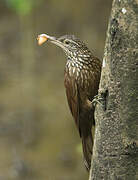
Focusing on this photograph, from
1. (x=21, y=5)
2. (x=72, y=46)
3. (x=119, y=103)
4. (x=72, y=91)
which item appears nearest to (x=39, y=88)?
(x=21, y=5)

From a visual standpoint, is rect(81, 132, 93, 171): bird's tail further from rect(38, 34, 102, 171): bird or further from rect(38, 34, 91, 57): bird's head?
rect(38, 34, 91, 57): bird's head

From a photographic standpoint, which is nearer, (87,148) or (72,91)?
(72,91)

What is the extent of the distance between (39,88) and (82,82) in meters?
4.04

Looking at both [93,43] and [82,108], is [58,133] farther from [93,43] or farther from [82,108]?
[82,108]

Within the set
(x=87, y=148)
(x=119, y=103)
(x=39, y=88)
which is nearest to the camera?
(x=119, y=103)

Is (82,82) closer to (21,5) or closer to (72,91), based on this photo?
(72,91)

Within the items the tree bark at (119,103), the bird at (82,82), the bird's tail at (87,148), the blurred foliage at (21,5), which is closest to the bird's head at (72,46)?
the bird at (82,82)

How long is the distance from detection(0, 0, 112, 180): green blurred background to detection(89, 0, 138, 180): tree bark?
3.05 m

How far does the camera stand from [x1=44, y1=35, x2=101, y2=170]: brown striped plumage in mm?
3889

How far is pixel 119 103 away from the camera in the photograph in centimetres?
278

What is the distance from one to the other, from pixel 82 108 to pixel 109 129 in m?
1.13

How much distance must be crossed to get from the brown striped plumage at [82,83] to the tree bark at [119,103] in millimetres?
898

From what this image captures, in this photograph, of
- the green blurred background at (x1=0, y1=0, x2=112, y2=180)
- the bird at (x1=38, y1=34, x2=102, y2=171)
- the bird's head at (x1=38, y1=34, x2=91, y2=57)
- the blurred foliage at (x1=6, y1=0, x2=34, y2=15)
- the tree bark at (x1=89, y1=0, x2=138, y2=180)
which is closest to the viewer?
the tree bark at (x1=89, y1=0, x2=138, y2=180)

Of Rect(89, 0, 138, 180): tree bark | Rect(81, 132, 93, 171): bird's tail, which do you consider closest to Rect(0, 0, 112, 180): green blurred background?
Rect(81, 132, 93, 171): bird's tail
